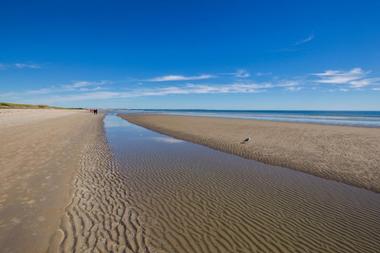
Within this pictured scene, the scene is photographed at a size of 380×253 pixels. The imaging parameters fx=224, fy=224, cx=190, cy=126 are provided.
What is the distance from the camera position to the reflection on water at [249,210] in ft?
17.2

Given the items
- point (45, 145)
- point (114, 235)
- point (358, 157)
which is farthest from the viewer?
point (45, 145)

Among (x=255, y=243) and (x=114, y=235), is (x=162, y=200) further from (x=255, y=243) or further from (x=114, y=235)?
(x=255, y=243)

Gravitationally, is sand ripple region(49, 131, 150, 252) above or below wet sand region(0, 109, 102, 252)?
below

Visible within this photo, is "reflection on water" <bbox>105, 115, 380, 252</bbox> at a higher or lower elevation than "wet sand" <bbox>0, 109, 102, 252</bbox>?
lower

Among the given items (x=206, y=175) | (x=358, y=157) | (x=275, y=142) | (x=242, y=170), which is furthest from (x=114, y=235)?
(x=275, y=142)

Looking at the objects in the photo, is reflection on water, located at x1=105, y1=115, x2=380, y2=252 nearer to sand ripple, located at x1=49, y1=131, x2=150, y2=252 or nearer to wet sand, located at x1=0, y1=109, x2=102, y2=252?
sand ripple, located at x1=49, y1=131, x2=150, y2=252

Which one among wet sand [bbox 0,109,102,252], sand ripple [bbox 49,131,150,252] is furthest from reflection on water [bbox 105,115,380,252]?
wet sand [bbox 0,109,102,252]

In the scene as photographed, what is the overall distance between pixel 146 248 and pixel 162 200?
270 centimetres

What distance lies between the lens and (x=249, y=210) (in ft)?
22.7

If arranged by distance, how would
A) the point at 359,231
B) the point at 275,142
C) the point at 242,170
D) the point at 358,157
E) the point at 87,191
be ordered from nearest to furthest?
the point at 359,231, the point at 87,191, the point at 242,170, the point at 358,157, the point at 275,142

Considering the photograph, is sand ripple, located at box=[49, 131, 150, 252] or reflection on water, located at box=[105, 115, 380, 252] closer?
sand ripple, located at box=[49, 131, 150, 252]

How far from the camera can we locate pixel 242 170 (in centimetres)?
1147

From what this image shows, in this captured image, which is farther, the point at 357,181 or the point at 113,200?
the point at 357,181

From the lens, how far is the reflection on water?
5250mm
